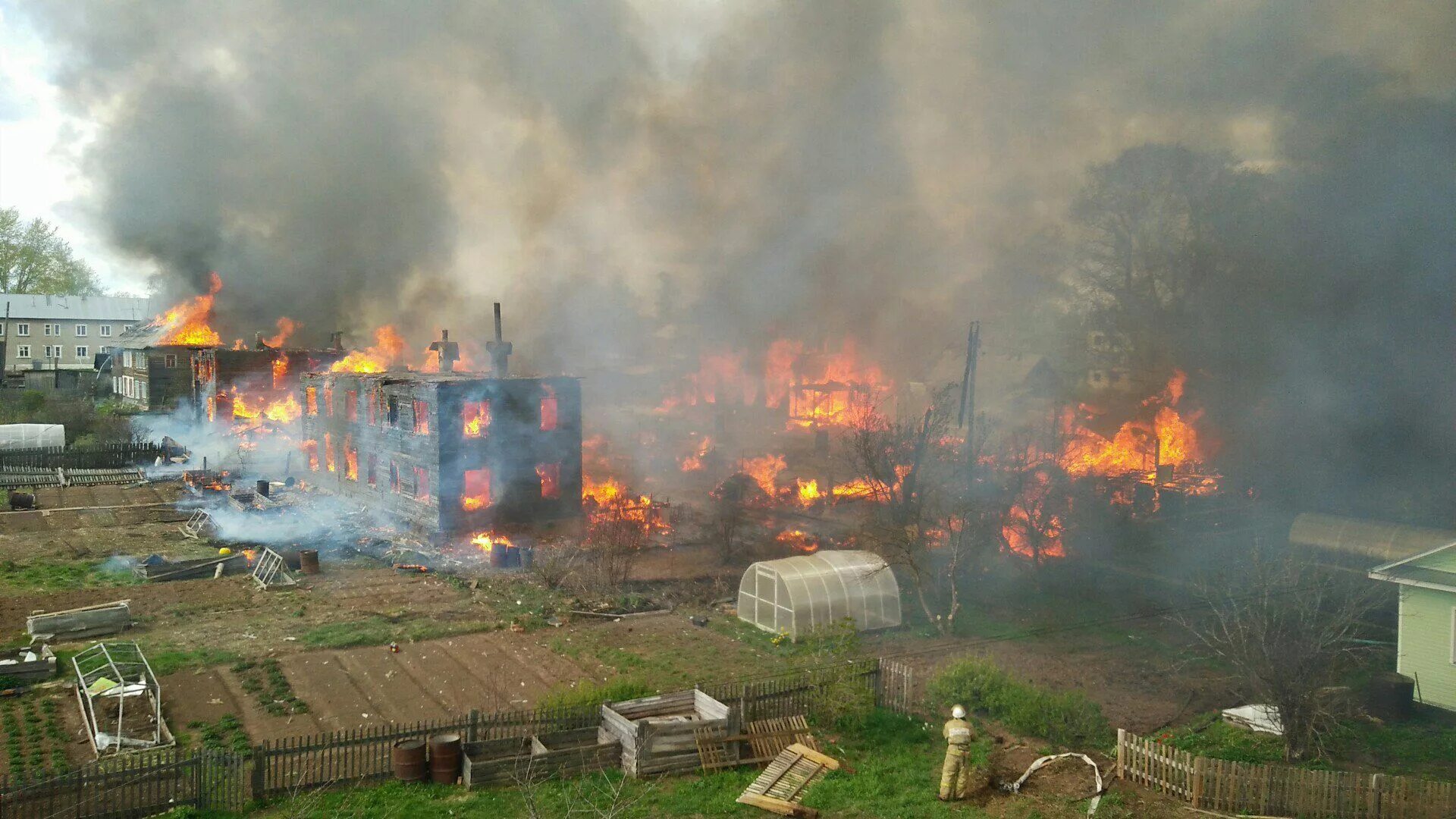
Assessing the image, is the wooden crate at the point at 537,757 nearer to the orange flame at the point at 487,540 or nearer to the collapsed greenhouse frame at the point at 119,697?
the collapsed greenhouse frame at the point at 119,697

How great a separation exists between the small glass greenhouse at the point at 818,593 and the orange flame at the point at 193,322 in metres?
51.0

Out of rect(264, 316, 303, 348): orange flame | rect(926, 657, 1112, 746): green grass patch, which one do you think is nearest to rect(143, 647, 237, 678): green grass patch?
rect(926, 657, 1112, 746): green grass patch

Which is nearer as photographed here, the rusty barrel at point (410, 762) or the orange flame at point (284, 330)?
the rusty barrel at point (410, 762)

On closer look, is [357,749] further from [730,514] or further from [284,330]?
[284,330]

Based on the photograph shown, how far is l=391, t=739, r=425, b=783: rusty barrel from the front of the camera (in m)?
12.1

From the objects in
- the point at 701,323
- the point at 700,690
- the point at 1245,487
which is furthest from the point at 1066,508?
the point at 701,323

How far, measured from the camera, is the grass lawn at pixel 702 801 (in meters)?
11.3

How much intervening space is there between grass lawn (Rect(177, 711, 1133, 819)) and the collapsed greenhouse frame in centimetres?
347

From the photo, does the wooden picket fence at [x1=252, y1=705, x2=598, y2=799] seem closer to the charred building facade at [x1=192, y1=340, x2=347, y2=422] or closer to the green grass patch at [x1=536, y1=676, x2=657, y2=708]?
the green grass patch at [x1=536, y1=676, x2=657, y2=708]

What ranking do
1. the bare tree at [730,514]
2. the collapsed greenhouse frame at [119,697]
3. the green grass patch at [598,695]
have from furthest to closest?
1. the bare tree at [730,514]
2. the green grass patch at [598,695]
3. the collapsed greenhouse frame at [119,697]

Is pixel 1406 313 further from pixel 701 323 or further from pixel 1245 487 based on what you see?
pixel 701 323

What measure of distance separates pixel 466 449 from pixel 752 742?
20064 mm

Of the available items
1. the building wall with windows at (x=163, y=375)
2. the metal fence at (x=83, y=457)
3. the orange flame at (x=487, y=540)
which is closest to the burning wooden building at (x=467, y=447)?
the orange flame at (x=487, y=540)

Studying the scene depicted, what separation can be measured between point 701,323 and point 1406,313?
3519cm
